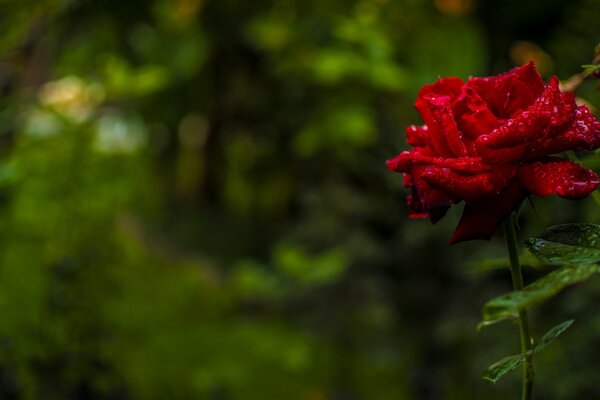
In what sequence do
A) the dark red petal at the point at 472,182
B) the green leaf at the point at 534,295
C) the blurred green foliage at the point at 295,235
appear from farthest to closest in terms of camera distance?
the blurred green foliage at the point at 295,235
the dark red petal at the point at 472,182
the green leaf at the point at 534,295

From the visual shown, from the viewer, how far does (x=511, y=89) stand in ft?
2.08

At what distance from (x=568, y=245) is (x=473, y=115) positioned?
0.44 feet

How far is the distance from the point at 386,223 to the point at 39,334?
159cm

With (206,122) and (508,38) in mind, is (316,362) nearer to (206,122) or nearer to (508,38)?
(508,38)

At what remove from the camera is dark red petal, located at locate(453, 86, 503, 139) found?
0.61m

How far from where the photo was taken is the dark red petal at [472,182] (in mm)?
571

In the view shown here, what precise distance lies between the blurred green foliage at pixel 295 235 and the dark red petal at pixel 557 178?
0.29 m

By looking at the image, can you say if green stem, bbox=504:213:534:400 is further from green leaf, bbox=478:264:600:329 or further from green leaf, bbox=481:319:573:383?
green leaf, bbox=478:264:600:329

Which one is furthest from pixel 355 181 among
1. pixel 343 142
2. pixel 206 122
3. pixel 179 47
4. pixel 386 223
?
pixel 206 122

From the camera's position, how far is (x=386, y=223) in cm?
306

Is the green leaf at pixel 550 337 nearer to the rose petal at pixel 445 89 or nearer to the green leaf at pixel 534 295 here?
the green leaf at pixel 534 295

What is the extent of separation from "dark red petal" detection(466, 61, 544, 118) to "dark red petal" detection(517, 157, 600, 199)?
0.21ft

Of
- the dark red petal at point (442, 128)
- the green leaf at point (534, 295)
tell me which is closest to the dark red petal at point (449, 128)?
the dark red petal at point (442, 128)

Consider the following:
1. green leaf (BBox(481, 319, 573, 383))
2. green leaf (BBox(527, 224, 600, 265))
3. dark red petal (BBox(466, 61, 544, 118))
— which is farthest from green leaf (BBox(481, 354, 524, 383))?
dark red petal (BBox(466, 61, 544, 118))
